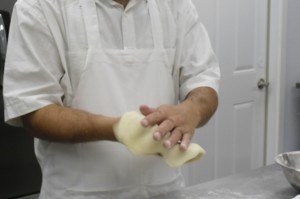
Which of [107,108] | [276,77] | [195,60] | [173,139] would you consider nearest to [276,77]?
[276,77]

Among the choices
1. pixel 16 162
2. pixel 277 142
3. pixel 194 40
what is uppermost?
pixel 194 40

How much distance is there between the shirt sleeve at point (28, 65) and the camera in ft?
2.81

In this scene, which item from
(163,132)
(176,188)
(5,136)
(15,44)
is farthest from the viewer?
(5,136)

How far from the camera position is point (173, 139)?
0.76 metres

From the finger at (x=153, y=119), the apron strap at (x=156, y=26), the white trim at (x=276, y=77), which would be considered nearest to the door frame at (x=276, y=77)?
the white trim at (x=276, y=77)

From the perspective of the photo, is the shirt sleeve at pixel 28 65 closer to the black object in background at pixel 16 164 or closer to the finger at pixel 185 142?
the finger at pixel 185 142

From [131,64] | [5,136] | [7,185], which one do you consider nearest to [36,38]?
[131,64]

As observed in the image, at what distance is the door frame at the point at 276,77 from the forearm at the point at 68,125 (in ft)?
5.32

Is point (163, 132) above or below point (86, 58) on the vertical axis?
below

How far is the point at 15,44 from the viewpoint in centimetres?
87

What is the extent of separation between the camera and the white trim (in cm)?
220

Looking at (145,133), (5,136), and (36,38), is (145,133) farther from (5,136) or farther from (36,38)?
(5,136)

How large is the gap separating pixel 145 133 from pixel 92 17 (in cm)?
31

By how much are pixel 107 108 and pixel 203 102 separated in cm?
22
